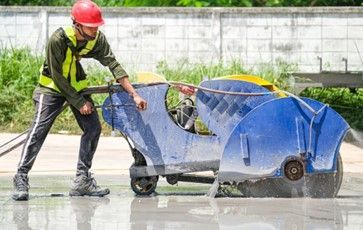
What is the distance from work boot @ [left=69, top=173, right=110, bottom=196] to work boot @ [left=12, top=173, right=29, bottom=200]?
0.48 metres

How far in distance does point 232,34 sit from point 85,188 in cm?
767

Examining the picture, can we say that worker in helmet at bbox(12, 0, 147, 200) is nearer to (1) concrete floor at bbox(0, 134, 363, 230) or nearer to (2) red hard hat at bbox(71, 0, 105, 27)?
(2) red hard hat at bbox(71, 0, 105, 27)

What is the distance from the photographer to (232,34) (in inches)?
678

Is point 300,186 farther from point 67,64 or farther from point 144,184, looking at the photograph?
point 67,64

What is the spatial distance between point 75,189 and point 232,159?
4.88 feet

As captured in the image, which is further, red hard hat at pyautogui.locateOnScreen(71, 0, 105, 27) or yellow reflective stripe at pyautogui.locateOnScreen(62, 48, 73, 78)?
yellow reflective stripe at pyautogui.locateOnScreen(62, 48, 73, 78)

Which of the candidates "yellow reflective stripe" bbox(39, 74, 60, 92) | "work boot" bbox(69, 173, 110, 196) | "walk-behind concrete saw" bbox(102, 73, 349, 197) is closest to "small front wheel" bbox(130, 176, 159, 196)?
Result: "walk-behind concrete saw" bbox(102, 73, 349, 197)

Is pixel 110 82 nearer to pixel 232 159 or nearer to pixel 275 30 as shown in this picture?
pixel 232 159

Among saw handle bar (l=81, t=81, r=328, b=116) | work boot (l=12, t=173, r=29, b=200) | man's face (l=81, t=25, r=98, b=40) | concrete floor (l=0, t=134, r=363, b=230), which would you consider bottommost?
concrete floor (l=0, t=134, r=363, b=230)

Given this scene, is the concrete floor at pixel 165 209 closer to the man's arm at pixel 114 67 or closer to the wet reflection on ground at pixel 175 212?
the wet reflection on ground at pixel 175 212

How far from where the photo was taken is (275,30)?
56.1 ft

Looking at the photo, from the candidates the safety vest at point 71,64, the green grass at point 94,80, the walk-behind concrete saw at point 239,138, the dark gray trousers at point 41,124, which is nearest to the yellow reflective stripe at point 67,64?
the safety vest at point 71,64

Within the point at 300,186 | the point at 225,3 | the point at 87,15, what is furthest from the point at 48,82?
the point at 225,3

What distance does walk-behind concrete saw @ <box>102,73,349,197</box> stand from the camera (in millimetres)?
9602
